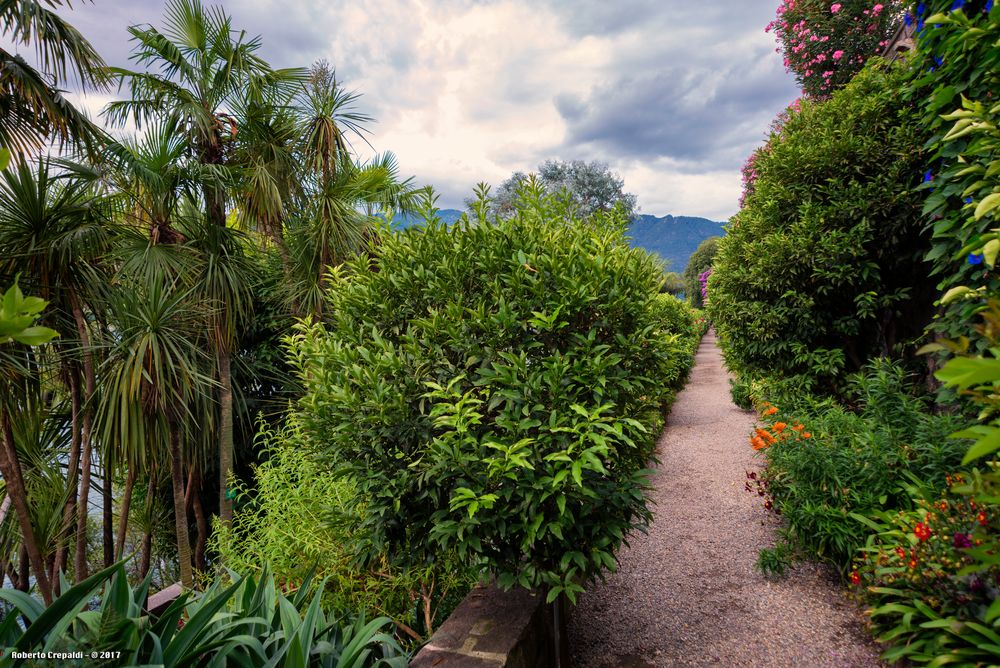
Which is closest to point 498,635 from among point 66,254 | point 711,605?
point 711,605

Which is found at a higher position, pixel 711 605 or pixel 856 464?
pixel 856 464

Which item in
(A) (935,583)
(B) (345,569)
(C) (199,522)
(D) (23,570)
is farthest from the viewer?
(C) (199,522)

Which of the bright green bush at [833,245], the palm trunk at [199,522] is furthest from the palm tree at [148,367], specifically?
the bright green bush at [833,245]

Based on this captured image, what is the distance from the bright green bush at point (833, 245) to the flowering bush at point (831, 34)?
4.83 meters

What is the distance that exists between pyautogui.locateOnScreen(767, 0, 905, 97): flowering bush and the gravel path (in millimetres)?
7858

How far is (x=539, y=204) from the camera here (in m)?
2.40

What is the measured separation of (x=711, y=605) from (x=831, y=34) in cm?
934

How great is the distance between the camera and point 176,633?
5.46ft

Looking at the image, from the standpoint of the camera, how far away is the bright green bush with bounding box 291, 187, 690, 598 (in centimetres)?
189

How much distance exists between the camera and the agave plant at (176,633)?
4.59 feet

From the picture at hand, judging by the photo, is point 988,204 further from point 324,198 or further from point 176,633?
point 324,198

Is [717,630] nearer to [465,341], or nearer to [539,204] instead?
[465,341]

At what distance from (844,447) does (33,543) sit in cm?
672

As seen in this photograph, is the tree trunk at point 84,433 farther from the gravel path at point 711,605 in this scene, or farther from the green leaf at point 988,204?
the green leaf at point 988,204
